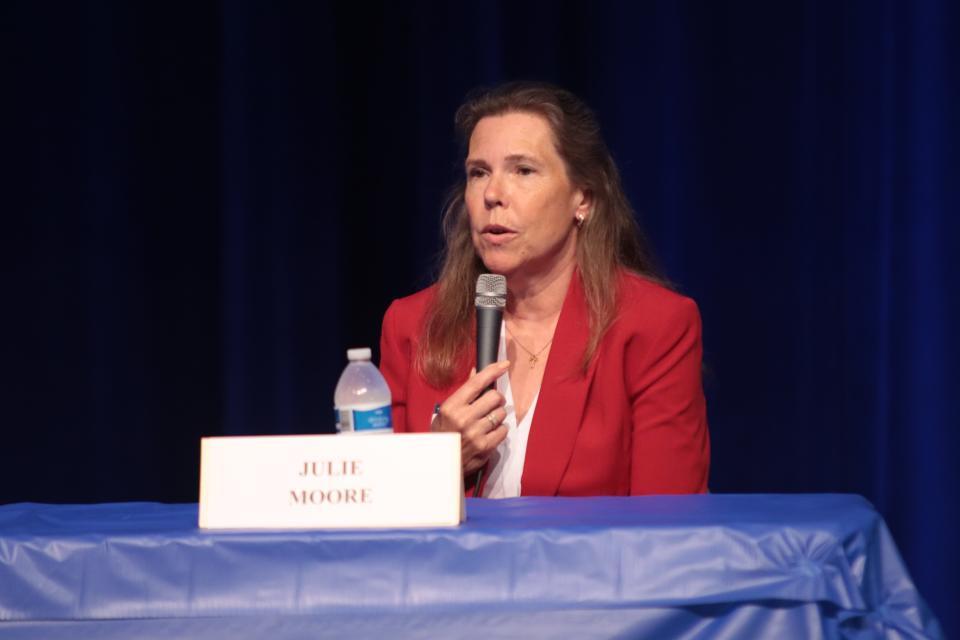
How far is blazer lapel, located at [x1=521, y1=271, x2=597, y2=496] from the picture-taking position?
6.14 feet

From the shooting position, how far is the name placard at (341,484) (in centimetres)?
115

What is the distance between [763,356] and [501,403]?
1387 millimetres

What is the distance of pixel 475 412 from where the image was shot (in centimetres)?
165

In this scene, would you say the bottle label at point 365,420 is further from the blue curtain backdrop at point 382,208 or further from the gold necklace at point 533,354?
the blue curtain backdrop at point 382,208

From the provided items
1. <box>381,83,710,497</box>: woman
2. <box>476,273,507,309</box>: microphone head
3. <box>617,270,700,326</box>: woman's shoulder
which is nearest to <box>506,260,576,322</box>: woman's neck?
<box>381,83,710,497</box>: woman

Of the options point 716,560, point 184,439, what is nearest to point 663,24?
point 184,439

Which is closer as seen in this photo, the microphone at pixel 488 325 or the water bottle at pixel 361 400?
the water bottle at pixel 361 400

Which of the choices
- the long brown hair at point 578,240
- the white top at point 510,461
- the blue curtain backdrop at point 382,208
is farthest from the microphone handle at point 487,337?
the blue curtain backdrop at point 382,208

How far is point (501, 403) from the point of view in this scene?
5.51 feet

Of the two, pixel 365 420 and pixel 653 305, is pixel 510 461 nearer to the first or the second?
pixel 653 305

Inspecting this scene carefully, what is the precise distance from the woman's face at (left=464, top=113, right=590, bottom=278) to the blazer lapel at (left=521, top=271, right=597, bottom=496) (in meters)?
0.15

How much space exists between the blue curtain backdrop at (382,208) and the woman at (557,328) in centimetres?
74

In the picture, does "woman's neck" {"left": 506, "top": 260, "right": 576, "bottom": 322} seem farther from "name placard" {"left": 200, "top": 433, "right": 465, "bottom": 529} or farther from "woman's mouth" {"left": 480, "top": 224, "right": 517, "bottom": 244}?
"name placard" {"left": 200, "top": 433, "right": 465, "bottom": 529}

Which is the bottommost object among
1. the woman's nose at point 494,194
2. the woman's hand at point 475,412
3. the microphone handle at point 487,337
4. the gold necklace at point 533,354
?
the woman's hand at point 475,412
